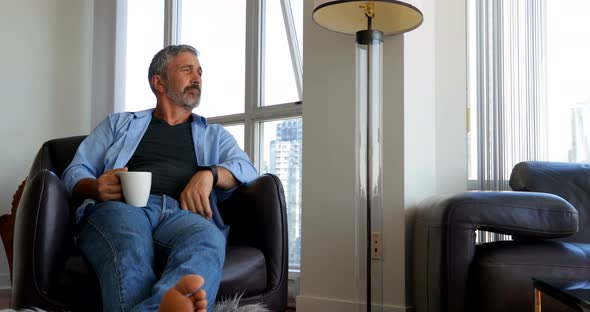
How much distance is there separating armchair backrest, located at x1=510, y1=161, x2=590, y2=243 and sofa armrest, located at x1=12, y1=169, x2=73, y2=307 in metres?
1.66

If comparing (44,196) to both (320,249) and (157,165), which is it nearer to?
(157,165)

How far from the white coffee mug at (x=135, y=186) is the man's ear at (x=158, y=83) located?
58 cm

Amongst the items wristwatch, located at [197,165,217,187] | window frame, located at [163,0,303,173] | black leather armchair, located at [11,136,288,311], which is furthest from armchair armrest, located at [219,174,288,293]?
window frame, located at [163,0,303,173]

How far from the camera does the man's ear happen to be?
8.36ft

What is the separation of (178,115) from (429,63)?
44.9 inches

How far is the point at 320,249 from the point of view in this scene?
2916 millimetres

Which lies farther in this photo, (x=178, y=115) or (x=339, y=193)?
(x=339, y=193)

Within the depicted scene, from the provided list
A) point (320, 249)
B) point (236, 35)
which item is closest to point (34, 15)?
point (236, 35)

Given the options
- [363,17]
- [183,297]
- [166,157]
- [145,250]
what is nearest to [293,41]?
[363,17]

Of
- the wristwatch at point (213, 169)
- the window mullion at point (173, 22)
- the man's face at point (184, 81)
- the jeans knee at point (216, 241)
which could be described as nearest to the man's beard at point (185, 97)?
the man's face at point (184, 81)

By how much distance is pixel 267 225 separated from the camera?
7.05ft

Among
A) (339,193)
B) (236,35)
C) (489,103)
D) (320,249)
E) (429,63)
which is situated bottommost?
(320,249)

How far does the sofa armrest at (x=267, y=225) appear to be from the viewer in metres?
2.13

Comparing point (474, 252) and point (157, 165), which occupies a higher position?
point (157, 165)
